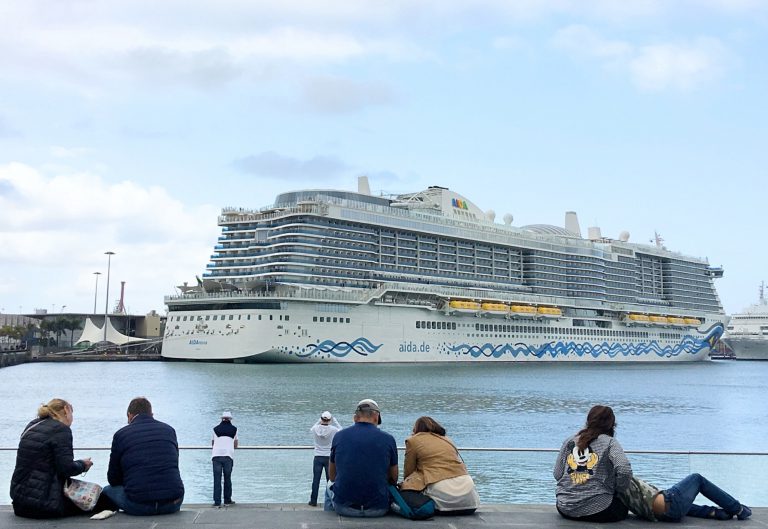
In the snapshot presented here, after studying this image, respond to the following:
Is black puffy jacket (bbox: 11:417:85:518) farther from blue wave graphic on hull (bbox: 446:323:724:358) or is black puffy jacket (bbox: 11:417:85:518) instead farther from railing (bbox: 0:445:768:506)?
blue wave graphic on hull (bbox: 446:323:724:358)

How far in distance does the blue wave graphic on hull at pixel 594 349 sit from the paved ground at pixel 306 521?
66486 mm

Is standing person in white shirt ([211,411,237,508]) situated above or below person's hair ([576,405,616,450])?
below

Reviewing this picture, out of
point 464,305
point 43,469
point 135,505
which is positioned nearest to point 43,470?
point 43,469

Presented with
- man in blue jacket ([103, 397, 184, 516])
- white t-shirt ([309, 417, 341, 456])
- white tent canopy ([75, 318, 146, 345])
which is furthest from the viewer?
white tent canopy ([75, 318, 146, 345])

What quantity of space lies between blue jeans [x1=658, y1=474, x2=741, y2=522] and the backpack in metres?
2.24

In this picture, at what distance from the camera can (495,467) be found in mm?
10562

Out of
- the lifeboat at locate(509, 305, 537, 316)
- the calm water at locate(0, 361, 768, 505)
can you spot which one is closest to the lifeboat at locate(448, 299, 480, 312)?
the lifeboat at locate(509, 305, 537, 316)

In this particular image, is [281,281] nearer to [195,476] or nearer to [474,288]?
[474,288]

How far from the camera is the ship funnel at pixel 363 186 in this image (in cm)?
8112

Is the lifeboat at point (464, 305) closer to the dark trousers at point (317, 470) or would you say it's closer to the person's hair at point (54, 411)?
the dark trousers at point (317, 470)

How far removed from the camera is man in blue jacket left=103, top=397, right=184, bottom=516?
26.0 ft

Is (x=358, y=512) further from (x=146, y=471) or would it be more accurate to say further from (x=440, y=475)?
(x=146, y=471)

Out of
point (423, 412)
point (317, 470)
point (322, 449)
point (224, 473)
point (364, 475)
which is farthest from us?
point (423, 412)

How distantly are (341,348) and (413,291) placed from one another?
11.0 metres
